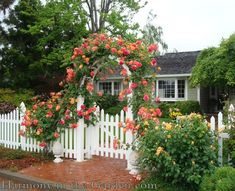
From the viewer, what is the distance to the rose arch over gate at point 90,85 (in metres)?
7.03

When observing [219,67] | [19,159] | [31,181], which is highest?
[219,67]

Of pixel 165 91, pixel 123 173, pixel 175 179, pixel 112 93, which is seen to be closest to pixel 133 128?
pixel 123 173

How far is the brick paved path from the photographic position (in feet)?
19.5

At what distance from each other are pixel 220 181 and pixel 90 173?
3.07 metres

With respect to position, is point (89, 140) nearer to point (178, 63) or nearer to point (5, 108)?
point (5, 108)

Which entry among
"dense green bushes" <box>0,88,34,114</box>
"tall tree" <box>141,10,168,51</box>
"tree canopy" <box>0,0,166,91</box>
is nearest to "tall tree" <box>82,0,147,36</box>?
"tree canopy" <box>0,0,166,91</box>

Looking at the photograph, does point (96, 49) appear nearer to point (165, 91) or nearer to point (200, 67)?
point (200, 67)

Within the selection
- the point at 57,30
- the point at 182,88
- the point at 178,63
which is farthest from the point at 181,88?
the point at 57,30

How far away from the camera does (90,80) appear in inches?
315

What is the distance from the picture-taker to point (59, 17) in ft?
73.7

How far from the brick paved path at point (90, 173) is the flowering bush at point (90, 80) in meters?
0.84

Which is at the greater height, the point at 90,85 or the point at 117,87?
the point at 117,87

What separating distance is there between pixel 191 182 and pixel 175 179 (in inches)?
10.1

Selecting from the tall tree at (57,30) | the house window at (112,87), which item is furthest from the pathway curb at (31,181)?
the house window at (112,87)
